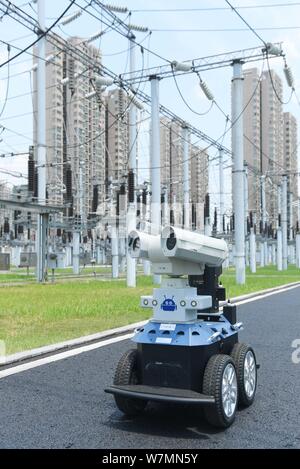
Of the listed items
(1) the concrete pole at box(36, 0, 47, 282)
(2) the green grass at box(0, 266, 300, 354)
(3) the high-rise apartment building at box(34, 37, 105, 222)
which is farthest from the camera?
(3) the high-rise apartment building at box(34, 37, 105, 222)

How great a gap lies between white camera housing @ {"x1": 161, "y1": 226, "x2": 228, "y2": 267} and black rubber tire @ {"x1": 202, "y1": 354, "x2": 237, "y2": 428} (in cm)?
102

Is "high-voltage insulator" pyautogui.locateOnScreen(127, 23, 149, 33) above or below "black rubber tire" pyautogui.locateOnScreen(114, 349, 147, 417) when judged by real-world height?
above

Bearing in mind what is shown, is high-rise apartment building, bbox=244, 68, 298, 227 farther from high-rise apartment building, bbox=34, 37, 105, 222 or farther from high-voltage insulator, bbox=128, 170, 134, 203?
high-voltage insulator, bbox=128, 170, 134, 203

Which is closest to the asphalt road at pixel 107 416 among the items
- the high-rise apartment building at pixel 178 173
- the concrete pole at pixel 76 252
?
the concrete pole at pixel 76 252

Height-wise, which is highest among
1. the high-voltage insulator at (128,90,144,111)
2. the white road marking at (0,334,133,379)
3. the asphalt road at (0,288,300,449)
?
the high-voltage insulator at (128,90,144,111)

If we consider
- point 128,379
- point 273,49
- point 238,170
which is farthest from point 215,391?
point 238,170

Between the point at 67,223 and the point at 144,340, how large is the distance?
111ft

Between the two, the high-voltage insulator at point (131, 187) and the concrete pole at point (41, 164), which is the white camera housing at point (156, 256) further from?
the concrete pole at point (41, 164)

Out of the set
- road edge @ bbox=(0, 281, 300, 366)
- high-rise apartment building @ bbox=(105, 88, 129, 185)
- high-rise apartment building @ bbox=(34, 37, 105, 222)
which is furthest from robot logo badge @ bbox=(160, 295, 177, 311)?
high-rise apartment building @ bbox=(105, 88, 129, 185)

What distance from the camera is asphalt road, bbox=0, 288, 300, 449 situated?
4.71 m

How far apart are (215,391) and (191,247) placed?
4.42 ft

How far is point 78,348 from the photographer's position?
927 centimetres
